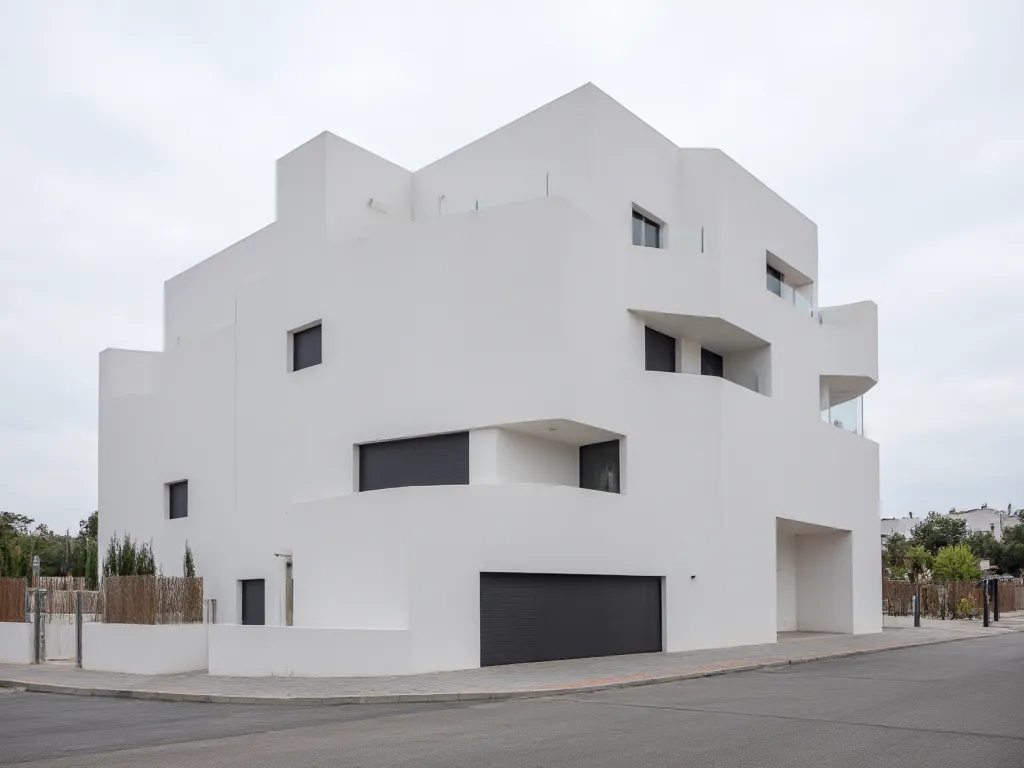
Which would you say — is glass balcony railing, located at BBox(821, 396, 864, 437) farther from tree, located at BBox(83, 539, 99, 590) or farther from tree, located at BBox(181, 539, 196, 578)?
tree, located at BBox(83, 539, 99, 590)

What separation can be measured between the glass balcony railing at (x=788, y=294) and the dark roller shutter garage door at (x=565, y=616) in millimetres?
10037

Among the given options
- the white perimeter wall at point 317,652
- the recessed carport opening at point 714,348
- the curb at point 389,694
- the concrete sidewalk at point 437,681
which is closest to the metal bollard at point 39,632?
the concrete sidewalk at point 437,681

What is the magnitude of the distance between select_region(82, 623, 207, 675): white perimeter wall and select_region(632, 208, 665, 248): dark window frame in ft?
44.5

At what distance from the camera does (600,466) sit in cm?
2388

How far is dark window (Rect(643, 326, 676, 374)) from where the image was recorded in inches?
989

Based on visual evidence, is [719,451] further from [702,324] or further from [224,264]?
[224,264]

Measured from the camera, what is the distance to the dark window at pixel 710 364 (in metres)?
27.5

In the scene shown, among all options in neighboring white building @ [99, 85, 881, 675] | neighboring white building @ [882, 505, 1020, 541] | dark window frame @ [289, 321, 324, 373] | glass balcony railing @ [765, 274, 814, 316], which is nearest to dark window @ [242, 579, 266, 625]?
neighboring white building @ [99, 85, 881, 675]

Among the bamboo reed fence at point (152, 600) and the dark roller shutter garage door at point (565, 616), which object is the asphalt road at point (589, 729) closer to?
the bamboo reed fence at point (152, 600)

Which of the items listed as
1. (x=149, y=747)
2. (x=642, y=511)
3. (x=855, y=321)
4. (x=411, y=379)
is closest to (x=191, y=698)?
(x=149, y=747)

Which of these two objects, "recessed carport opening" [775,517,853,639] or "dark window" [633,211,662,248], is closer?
"dark window" [633,211,662,248]

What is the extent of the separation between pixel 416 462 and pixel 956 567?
32993mm

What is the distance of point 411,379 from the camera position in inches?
907

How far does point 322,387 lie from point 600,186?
328 inches
